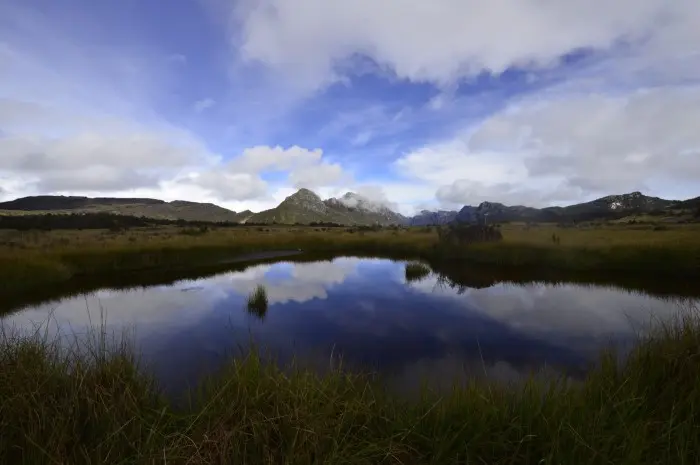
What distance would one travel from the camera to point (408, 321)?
1609cm

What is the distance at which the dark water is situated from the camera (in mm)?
10812

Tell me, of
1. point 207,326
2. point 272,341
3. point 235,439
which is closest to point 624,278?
point 272,341

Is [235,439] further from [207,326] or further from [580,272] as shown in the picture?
[580,272]

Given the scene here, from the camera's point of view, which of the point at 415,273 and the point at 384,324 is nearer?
the point at 384,324

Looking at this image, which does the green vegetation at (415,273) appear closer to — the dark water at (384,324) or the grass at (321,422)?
the dark water at (384,324)

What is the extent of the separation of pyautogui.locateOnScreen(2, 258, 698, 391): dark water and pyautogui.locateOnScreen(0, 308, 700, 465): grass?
197 centimetres

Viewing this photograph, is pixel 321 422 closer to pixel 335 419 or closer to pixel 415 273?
pixel 335 419

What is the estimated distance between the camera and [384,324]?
15.6 meters

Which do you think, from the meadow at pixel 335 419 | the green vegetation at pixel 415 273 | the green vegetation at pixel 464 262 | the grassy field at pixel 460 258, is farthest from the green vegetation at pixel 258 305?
the grassy field at pixel 460 258

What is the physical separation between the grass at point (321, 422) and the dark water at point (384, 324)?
6.46 ft

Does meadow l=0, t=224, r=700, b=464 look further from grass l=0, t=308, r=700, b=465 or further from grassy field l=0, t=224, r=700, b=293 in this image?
grassy field l=0, t=224, r=700, b=293

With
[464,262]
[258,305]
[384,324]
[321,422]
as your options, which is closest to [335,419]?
[321,422]

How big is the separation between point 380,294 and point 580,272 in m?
15.4

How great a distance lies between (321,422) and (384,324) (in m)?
11.2
